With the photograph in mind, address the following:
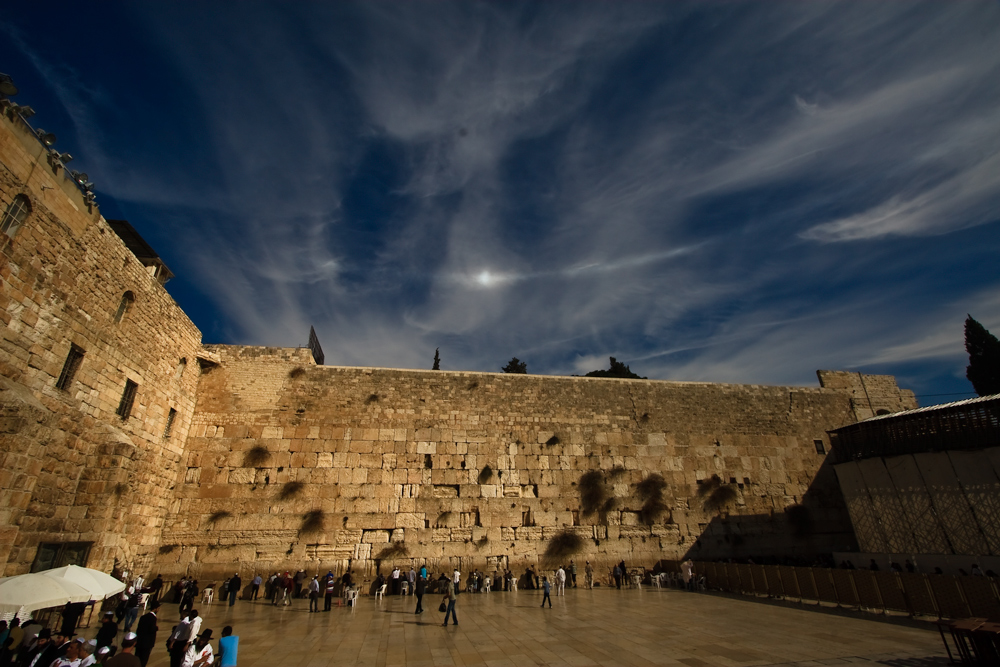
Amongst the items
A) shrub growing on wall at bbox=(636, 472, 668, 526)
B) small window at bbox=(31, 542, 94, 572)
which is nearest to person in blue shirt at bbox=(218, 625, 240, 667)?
small window at bbox=(31, 542, 94, 572)

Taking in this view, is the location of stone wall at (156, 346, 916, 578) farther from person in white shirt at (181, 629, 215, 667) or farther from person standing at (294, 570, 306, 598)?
person in white shirt at (181, 629, 215, 667)

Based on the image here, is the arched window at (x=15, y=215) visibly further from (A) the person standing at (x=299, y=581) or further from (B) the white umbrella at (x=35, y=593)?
(A) the person standing at (x=299, y=581)

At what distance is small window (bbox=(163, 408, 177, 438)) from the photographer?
451 inches

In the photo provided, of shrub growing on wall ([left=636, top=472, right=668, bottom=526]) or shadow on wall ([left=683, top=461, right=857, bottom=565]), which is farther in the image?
shadow on wall ([left=683, top=461, right=857, bottom=565])

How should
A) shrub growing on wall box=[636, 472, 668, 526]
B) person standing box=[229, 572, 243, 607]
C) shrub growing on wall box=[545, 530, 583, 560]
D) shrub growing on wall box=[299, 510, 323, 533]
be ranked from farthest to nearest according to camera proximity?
1. shrub growing on wall box=[636, 472, 668, 526]
2. shrub growing on wall box=[545, 530, 583, 560]
3. shrub growing on wall box=[299, 510, 323, 533]
4. person standing box=[229, 572, 243, 607]

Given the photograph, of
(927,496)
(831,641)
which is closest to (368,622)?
(831,641)

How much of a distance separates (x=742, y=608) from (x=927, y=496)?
7022 millimetres

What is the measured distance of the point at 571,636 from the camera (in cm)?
721

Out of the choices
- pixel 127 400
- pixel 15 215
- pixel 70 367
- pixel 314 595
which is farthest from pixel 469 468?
pixel 15 215

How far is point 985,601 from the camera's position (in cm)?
741

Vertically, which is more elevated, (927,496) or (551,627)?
(927,496)

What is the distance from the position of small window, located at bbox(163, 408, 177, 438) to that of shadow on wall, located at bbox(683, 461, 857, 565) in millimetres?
15432

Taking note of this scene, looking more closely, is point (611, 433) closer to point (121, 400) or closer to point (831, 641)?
point (831, 641)

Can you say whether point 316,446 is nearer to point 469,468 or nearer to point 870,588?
point 469,468
